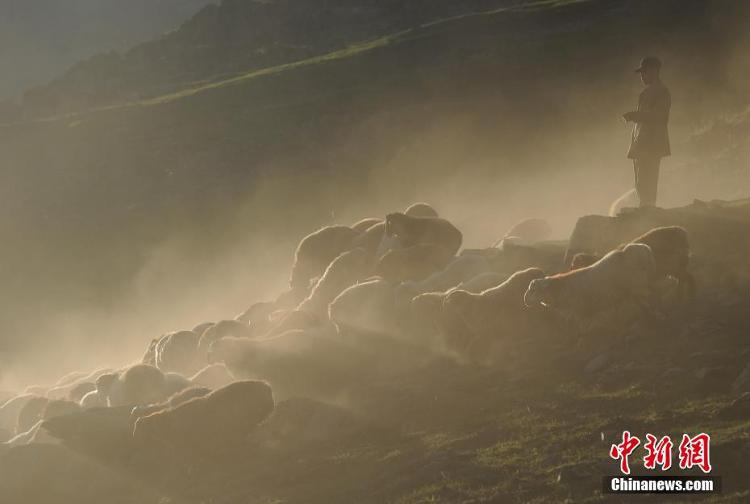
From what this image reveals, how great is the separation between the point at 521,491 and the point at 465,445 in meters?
1.81

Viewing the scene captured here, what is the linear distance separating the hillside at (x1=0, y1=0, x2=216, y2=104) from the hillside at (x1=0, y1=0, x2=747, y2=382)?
70.7 metres

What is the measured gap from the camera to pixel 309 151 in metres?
53.3

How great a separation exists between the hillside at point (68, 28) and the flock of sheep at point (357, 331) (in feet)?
365

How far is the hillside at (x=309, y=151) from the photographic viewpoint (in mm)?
44812

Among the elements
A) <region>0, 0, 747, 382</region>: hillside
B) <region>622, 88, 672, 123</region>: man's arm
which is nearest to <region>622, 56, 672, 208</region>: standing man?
<region>622, 88, 672, 123</region>: man's arm

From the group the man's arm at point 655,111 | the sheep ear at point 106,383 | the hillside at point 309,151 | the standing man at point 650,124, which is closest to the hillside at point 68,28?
the hillside at point 309,151

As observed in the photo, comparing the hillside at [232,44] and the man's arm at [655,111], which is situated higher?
the hillside at [232,44]

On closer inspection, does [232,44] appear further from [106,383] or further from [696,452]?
[696,452]

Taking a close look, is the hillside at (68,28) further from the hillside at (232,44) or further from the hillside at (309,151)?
the hillside at (309,151)

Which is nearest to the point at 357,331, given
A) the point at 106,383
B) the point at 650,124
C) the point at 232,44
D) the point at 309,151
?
the point at 106,383

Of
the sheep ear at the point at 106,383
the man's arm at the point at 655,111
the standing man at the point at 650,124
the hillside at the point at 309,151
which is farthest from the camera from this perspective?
the hillside at the point at 309,151

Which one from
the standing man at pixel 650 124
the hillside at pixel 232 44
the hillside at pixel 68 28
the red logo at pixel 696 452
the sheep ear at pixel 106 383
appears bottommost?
the red logo at pixel 696 452

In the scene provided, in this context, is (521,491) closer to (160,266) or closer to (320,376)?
(320,376)

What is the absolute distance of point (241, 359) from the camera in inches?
717
